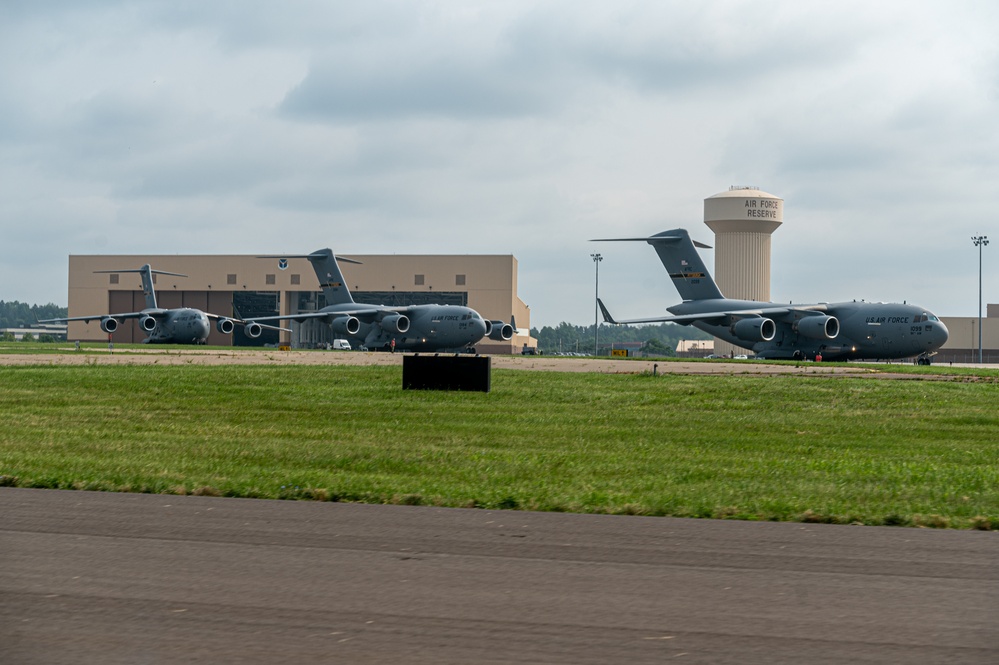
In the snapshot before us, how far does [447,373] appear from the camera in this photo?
26188mm

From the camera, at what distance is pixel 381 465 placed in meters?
14.3

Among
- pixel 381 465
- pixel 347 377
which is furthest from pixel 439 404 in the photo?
pixel 381 465

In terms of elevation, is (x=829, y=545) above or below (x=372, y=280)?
below

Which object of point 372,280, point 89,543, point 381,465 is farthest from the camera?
point 372,280

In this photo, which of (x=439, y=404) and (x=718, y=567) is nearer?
(x=718, y=567)

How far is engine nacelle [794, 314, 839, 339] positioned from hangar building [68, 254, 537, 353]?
5833cm

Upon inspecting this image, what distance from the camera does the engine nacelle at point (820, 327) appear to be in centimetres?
5553

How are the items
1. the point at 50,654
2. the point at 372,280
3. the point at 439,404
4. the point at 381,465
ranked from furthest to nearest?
the point at 372,280, the point at 439,404, the point at 381,465, the point at 50,654

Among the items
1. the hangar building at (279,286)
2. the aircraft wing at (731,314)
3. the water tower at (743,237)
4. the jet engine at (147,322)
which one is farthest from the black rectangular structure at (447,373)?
the water tower at (743,237)

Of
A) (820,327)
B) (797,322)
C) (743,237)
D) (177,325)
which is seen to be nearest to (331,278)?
(177,325)

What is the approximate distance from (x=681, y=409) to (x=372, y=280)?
9372 cm

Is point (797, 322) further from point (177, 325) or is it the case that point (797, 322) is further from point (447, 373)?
point (177, 325)

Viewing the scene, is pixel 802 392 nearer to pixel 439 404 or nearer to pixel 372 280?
pixel 439 404

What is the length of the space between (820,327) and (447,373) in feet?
112
